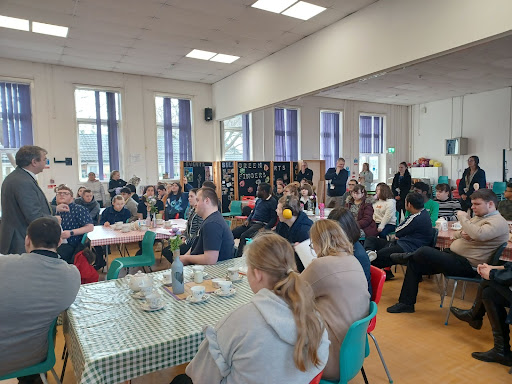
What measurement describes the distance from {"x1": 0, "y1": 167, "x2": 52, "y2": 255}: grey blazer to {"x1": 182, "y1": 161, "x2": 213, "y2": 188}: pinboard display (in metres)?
6.33

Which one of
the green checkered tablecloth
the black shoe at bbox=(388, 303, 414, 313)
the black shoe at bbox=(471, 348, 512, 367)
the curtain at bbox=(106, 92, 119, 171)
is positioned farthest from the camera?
the curtain at bbox=(106, 92, 119, 171)

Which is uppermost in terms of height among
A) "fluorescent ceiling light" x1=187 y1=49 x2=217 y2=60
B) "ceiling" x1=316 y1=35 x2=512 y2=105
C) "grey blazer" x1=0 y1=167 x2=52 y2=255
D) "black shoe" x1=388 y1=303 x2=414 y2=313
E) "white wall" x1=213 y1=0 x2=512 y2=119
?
"fluorescent ceiling light" x1=187 y1=49 x2=217 y2=60

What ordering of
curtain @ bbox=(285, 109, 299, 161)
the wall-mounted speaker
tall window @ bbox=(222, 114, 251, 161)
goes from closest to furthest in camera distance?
the wall-mounted speaker
tall window @ bbox=(222, 114, 251, 161)
curtain @ bbox=(285, 109, 299, 161)

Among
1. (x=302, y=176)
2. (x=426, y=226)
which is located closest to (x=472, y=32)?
(x=426, y=226)

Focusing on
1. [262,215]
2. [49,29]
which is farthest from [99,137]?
[262,215]

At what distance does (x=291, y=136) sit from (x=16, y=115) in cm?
743

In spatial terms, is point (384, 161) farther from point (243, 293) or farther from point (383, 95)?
point (243, 293)

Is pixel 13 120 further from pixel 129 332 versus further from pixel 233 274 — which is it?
pixel 129 332

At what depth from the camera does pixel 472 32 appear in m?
4.12

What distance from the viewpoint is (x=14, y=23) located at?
6.14 metres

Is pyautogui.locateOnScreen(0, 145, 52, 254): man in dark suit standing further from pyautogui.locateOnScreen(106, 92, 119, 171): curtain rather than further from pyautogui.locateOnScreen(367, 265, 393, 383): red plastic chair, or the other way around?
pyautogui.locateOnScreen(106, 92, 119, 171): curtain

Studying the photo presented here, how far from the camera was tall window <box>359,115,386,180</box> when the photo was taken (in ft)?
43.3

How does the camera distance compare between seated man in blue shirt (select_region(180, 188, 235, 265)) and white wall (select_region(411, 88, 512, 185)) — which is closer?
seated man in blue shirt (select_region(180, 188, 235, 265))

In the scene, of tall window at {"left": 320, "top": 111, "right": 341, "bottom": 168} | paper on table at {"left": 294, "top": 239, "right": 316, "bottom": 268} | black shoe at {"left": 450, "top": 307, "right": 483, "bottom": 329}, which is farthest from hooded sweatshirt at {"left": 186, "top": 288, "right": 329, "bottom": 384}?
tall window at {"left": 320, "top": 111, "right": 341, "bottom": 168}
